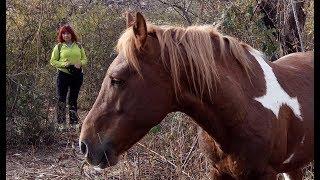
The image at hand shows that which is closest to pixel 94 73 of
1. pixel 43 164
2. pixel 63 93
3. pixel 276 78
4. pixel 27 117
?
pixel 63 93

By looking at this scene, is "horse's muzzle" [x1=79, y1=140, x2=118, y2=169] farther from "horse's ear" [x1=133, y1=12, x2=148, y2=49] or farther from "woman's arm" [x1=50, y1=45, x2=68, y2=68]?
"woman's arm" [x1=50, y1=45, x2=68, y2=68]

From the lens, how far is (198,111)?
2.82m

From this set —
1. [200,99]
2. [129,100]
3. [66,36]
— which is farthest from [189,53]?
[66,36]

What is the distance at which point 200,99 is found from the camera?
2787 millimetres

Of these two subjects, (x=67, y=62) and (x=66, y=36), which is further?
(x=67, y=62)

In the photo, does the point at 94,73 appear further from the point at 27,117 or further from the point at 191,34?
the point at 191,34

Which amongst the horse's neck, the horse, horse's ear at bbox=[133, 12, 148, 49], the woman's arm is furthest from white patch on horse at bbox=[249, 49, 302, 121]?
the woman's arm

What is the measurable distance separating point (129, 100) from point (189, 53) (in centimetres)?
42

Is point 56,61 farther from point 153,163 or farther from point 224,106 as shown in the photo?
point 224,106

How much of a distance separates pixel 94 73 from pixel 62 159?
3129 millimetres

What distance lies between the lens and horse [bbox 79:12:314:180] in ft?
8.77

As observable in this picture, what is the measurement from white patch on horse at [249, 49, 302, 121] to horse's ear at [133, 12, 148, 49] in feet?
2.54

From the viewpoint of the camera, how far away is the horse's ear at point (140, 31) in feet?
8.54

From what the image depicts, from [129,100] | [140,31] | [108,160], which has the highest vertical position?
[140,31]
